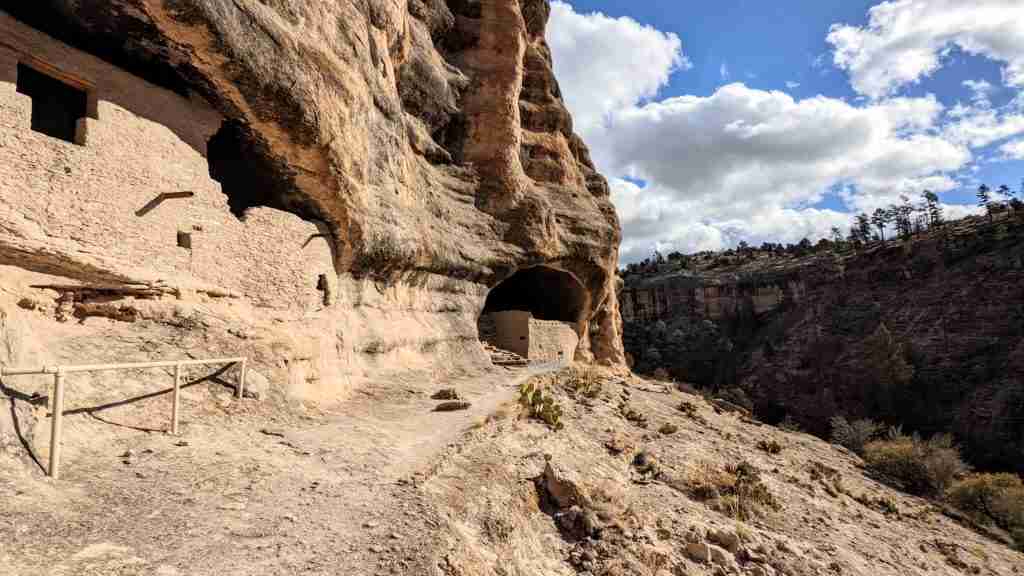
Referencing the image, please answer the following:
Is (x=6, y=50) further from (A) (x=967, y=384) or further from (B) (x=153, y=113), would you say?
(A) (x=967, y=384)

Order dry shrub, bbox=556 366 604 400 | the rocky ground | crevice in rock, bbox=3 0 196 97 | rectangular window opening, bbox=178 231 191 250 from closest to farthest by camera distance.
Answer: the rocky ground < crevice in rock, bbox=3 0 196 97 < rectangular window opening, bbox=178 231 191 250 < dry shrub, bbox=556 366 604 400

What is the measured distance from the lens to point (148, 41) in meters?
6.89

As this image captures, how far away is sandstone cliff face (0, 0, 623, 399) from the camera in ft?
22.0

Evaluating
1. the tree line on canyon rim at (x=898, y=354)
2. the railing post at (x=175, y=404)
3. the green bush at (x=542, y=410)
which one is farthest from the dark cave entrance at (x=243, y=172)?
the tree line on canyon rim at (x=898, y=354)

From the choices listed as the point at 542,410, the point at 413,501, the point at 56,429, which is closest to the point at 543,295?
the point at 542,410

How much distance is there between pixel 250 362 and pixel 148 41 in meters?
4.25

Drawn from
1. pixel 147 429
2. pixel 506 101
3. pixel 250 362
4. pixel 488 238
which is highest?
pixel 506 101

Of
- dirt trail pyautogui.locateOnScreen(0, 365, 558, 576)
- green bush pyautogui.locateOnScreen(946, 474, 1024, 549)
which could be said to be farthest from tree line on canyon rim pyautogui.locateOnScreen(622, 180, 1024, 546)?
dirt trail pyautogui.locateOnScreen(0, 365, 558, 576)

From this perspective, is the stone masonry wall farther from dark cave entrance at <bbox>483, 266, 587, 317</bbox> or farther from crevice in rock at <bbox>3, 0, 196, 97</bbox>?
dark cave entrance at <bbox>483, 266, 587, 317</bbox>

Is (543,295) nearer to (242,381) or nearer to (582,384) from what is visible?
(582,384)

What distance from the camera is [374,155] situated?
11.3 m

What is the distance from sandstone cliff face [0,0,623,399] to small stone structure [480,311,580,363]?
7.17 ft

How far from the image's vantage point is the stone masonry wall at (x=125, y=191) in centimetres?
539

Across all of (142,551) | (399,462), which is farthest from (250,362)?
(142,551)
